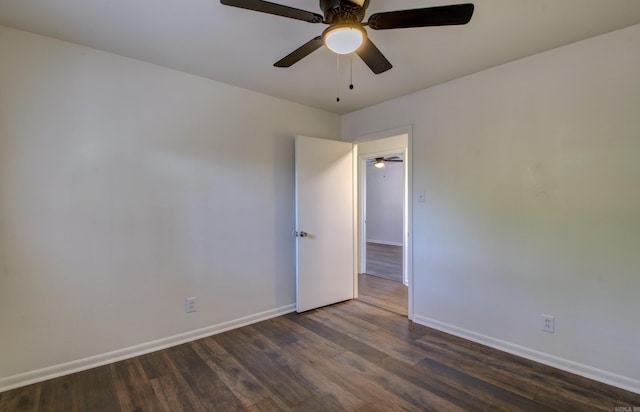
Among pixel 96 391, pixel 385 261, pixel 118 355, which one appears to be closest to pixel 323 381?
pixel 96 391

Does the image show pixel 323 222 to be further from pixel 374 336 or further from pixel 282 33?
pixel 282 33

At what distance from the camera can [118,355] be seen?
2379mm

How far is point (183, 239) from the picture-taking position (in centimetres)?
270

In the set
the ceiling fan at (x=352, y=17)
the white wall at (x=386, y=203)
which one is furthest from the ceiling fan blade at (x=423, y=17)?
the white wall at (x=386, y=203)

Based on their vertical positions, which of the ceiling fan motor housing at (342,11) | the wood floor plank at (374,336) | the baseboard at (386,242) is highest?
the ceiling fan motor housing at (342,11)

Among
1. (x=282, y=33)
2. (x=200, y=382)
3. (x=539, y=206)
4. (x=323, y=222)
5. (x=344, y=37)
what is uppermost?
(x=282, y=33)

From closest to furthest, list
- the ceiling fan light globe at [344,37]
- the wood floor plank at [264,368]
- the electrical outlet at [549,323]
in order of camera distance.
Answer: the ceiling fan light globe at [344,37], the wood floor plank at [264,368], the electrical outlet at [549,323]

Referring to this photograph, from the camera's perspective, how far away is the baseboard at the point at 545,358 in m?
2.02

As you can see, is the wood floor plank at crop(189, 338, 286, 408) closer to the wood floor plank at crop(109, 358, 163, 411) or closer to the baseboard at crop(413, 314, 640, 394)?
the wood floor plank at crop(109, 358, 163, 411)

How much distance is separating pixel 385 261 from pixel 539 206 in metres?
4.02

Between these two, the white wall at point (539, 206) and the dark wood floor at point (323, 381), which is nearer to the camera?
the dark wood floor at point (323, 381)

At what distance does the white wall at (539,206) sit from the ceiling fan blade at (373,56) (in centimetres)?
127

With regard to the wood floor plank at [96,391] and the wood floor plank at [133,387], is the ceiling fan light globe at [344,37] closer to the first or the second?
the wood floor plank at [133,387]

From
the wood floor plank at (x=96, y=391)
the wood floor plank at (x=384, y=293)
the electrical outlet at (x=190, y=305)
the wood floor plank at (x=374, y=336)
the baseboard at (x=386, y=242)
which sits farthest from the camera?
the baseboard at (x=386, y=242)
